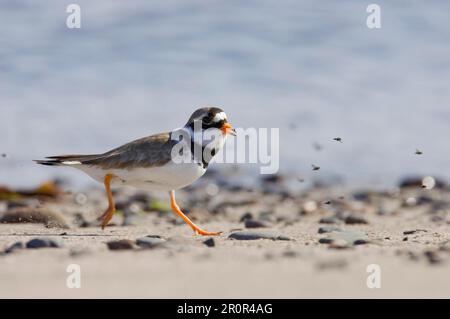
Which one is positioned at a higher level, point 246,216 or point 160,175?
point 160,175

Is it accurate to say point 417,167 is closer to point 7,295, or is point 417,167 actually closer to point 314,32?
point 314,32

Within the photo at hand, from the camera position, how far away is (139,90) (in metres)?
19.2

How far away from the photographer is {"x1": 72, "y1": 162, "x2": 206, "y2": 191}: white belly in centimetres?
799

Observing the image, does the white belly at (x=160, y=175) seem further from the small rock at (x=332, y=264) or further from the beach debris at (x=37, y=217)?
the small rock at (x=332, y=264)

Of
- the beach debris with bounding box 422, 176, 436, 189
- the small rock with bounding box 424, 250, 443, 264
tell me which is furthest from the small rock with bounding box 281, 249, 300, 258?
the beach debris with bounding box 422, 176, 436, 189

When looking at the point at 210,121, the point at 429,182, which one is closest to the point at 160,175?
the point at 210,121

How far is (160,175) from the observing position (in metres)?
8.02

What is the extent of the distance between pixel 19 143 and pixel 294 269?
441 inches

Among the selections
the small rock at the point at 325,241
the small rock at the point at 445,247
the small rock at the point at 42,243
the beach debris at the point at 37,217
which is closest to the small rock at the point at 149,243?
the small rock at the point at 42,243

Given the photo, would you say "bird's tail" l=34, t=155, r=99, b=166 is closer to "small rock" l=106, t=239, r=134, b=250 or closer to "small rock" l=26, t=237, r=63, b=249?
"small rock" l=26, t=237, r=63, b=249

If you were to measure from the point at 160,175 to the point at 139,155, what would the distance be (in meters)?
0.34

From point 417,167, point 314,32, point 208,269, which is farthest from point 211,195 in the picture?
point 314,32

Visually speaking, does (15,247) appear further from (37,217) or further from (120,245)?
(37,217)

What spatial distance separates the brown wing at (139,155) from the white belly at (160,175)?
6cm
